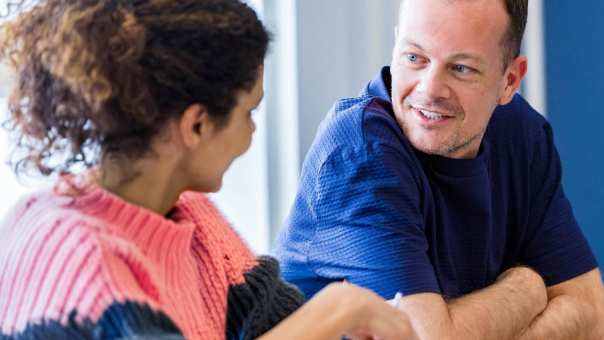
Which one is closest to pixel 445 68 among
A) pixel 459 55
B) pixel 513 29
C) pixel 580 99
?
pixel 459 55

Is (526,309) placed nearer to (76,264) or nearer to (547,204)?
(547,204)

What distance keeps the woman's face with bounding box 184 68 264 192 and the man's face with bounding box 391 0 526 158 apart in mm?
593

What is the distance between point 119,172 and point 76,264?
0.16 metres

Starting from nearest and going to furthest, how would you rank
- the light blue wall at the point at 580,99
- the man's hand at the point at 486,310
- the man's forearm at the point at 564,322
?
the man's hand at the point at 486,310 < the man's forearm at the point at 564,322 < the light blue wall at the point at 580,99

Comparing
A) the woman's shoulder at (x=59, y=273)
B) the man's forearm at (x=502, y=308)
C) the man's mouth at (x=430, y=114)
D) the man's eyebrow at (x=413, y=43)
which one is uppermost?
the man's eyebrow at (x=413, y=43)

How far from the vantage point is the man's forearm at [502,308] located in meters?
1.73

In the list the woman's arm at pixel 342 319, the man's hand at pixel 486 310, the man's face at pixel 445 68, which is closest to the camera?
the woman's arm at pixel 342 319

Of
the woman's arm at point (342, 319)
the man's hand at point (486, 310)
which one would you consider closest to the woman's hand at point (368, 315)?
the woman's arm at point (342, 319)

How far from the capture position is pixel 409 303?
1.64 meters

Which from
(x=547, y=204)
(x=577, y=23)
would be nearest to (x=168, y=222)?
(x=547, y=204)

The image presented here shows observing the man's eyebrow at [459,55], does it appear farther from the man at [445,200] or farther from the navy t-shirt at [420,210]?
the navy t-shirt at [420,210]

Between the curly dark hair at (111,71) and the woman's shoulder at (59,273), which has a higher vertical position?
the curly dark hair at (111,71)

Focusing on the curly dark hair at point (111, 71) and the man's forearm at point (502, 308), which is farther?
the man's forearm at point (502, 308)

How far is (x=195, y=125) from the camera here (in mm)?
1173
